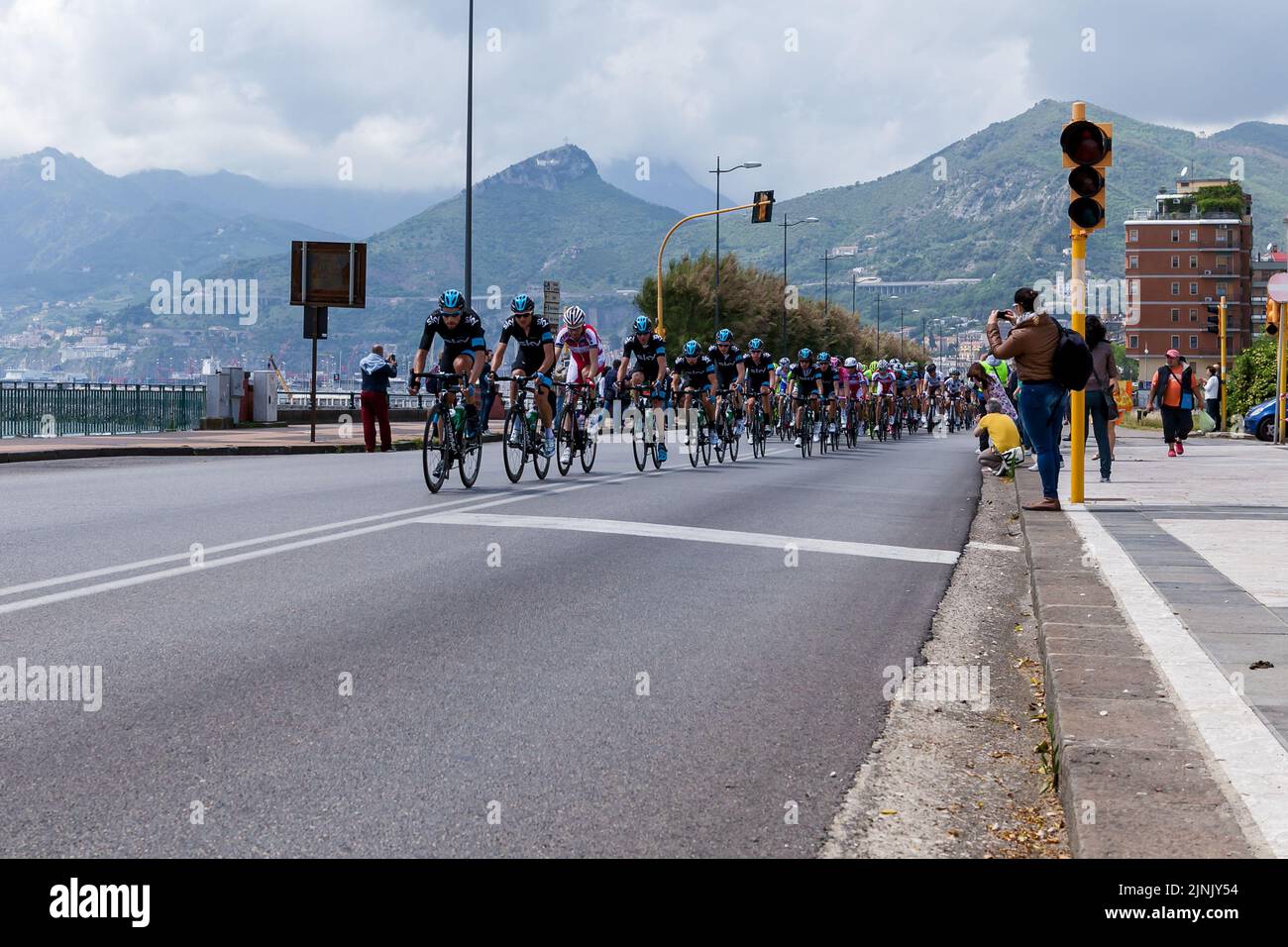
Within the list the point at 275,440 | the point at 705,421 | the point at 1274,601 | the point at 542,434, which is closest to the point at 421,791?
the point at 1274,601

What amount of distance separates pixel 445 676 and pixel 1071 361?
7815 millimetres

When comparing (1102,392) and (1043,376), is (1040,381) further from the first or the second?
(1102,392)

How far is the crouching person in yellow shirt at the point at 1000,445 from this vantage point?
1493cm

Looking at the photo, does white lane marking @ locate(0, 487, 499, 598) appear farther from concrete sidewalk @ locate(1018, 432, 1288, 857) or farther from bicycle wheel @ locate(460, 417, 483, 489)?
concrete sidewalk @ locate(1018, 432, 1288, 857)

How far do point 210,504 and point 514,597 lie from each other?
6102 millimetres

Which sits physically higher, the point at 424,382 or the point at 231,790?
the point at 424,382

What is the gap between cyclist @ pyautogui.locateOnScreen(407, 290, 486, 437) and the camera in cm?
1466

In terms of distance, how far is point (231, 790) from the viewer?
4.20 m

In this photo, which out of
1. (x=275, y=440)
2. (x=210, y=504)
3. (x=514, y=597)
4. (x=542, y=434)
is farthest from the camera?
(x=275, y=440)

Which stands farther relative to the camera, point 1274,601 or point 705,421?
point 705,421

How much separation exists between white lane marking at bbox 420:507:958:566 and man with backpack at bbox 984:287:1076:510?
1593 millimetres

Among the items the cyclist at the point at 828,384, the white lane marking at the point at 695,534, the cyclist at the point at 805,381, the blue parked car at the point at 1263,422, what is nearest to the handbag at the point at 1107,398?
the white lane marking at the point at 695,534
